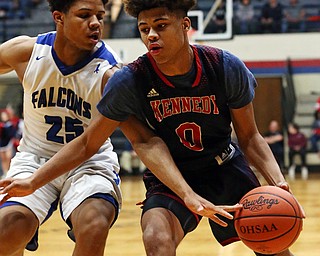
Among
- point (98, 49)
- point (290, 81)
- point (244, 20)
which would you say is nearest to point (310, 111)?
point (290, 81)

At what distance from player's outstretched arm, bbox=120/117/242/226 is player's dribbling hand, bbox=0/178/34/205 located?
0.66m

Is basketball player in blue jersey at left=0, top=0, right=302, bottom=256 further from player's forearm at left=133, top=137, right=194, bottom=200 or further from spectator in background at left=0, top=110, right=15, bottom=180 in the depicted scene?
spectator in background at left=0, top=110, right=15, bottom=180

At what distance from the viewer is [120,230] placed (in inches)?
340

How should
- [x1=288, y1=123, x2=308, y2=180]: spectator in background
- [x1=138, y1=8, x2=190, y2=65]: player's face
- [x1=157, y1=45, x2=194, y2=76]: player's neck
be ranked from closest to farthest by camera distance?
[x1=138, y1=8, x2=190, y2=65]: player's face < [x1=157, y1=45, x2=194, y2=76]: player's neck < [x1=288, y1=123, x2=308, y2=180]: spectator in background

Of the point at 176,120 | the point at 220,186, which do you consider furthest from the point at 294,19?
the point at 176,120

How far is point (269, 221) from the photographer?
364 centimetres

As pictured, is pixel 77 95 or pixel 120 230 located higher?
pixel 77 95

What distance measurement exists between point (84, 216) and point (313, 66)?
50.3ft

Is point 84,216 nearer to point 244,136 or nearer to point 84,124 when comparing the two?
point 84,124

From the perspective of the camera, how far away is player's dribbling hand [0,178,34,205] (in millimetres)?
3914

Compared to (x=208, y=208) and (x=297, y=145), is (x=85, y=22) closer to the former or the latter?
(x=208, y=208)

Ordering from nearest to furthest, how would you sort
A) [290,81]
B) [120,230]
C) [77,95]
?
[77,95] → [120,230] → [290,81]

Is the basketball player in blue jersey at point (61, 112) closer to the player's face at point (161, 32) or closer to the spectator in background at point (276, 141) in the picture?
the player's face at point (161, 32)

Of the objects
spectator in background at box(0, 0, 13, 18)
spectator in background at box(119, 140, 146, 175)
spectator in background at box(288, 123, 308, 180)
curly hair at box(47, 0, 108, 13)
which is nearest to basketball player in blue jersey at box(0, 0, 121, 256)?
curly hair at box(47, 0, 108, 13)
